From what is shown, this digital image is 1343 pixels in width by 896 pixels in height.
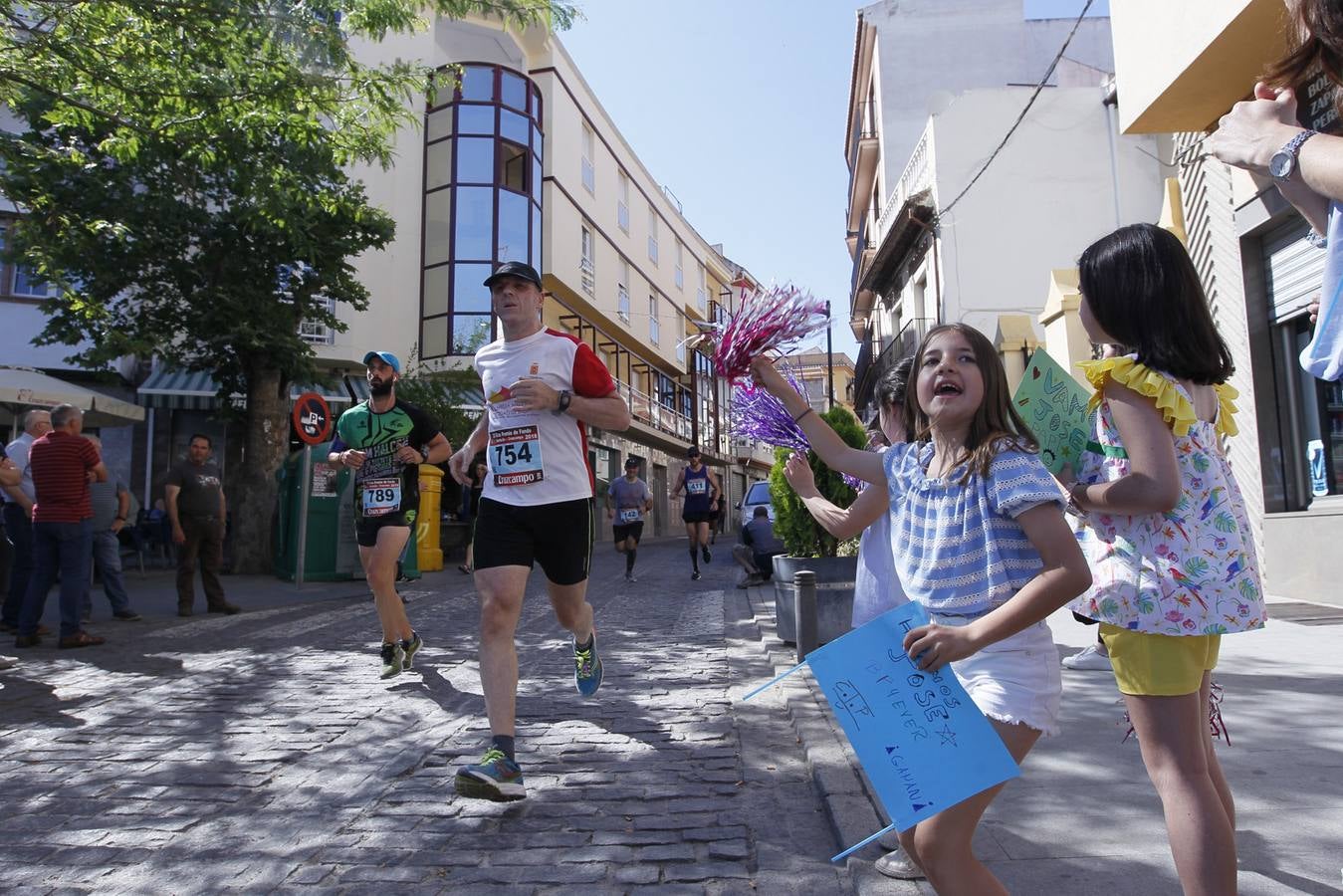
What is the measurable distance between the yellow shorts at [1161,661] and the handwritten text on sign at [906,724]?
1.18 feet

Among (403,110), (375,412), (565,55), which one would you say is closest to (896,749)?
(375,412)

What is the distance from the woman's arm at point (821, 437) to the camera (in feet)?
8.11

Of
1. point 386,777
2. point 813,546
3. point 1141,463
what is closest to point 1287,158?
point 1141,463

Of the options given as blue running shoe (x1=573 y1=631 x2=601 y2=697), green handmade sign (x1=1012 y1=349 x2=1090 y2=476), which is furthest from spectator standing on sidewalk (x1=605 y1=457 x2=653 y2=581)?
green handmade sign (x1=1012 y1=349 x2=1090 y2=476)

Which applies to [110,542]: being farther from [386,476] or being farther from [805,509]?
[805,509]

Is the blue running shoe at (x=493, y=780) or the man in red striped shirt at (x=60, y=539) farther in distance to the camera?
the man in red striped shirt at (x=60, y=539)

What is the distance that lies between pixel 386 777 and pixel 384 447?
8.59ft

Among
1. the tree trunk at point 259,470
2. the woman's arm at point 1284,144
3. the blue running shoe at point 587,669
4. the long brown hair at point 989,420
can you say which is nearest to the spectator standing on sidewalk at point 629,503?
the tree trunk at point 259,470

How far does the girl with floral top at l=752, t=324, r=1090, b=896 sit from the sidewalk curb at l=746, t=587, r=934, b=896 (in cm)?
72

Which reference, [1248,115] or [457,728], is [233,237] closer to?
[457,728]

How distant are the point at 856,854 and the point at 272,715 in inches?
131

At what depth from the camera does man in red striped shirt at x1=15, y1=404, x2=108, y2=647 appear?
7.39 m

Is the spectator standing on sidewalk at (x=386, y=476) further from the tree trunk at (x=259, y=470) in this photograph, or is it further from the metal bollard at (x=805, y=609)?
the tree trunk at (x=259, y=470)

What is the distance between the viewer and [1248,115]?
5.69ft
